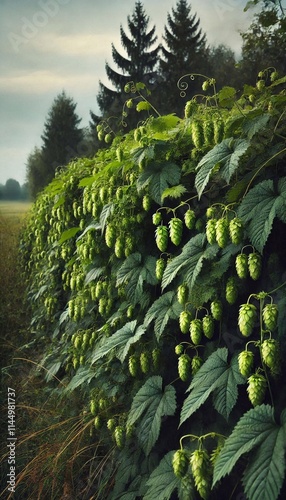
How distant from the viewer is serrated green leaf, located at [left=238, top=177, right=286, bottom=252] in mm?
1693

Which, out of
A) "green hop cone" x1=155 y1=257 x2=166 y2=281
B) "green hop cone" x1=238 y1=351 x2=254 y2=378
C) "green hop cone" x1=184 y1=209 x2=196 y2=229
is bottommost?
"green hop cone" x1=238 y1=351 x2=254 y2=378

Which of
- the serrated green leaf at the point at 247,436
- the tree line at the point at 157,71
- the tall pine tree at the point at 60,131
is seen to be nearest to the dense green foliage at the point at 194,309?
the serrated green leaf at the point at 247,436

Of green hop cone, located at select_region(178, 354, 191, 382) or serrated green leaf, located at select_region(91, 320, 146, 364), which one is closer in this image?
green hop cone, located at select_region(178, 354, 191, 382)

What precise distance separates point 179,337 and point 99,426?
68cm

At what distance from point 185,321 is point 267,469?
62cm

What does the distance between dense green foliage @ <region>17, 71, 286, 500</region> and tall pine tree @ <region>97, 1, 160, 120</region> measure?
87.5 ft

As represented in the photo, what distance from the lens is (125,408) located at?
2.67 m

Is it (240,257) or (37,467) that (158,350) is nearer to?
(240,257)

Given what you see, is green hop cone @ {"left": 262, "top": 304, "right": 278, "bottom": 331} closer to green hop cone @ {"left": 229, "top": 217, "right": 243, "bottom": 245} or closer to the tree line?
green hop cone @ {"left": 229, "top": 217, "right": 243, "bottom": 245}

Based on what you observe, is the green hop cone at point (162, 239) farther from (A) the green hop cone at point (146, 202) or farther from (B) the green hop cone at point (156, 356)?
(B) the green hop cone at point (156, 356)

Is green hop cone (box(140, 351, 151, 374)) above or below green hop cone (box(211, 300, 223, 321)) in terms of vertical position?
below

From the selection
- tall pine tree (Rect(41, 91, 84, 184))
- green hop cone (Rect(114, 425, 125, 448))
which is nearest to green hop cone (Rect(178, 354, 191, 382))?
green hop cone (Rect(114, 425, 125, 448))

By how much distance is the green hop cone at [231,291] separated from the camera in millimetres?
1820

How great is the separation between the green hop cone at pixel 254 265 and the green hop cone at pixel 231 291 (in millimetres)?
147
